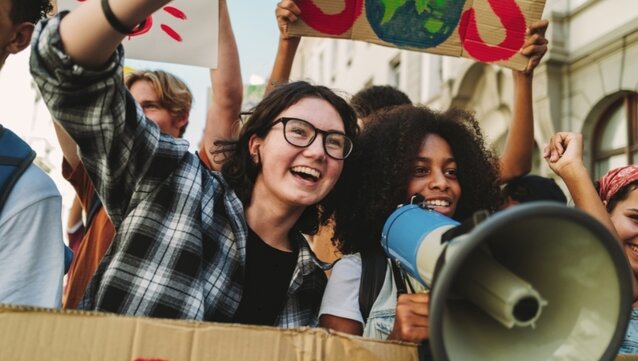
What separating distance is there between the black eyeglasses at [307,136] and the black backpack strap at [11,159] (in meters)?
0.63

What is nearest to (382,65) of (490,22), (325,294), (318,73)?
(318,73)

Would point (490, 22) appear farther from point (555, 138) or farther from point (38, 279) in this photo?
point (38, 279)

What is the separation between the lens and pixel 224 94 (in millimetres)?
2100

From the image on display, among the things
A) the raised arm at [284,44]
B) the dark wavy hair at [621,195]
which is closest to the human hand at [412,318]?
the raised arm at [284,44]

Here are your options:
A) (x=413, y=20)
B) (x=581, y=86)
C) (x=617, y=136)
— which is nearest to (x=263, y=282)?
(x=413, y=20)

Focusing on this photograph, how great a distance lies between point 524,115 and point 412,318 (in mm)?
1364

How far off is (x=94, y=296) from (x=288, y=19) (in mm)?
1207

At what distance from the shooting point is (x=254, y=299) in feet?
4.95

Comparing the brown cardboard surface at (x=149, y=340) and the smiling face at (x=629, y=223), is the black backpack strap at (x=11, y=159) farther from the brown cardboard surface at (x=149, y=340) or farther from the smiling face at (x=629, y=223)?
the smiling face at (x=629, y=223)

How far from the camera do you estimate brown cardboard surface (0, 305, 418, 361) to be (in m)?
0.94

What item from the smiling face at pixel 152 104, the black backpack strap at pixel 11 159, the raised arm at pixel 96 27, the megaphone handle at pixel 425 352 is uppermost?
the raised arm at pixel 96 27

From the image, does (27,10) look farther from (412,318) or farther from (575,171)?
(575,171)

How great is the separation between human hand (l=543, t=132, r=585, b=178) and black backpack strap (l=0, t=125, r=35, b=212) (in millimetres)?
1464

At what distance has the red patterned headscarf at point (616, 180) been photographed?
6.88 ft
